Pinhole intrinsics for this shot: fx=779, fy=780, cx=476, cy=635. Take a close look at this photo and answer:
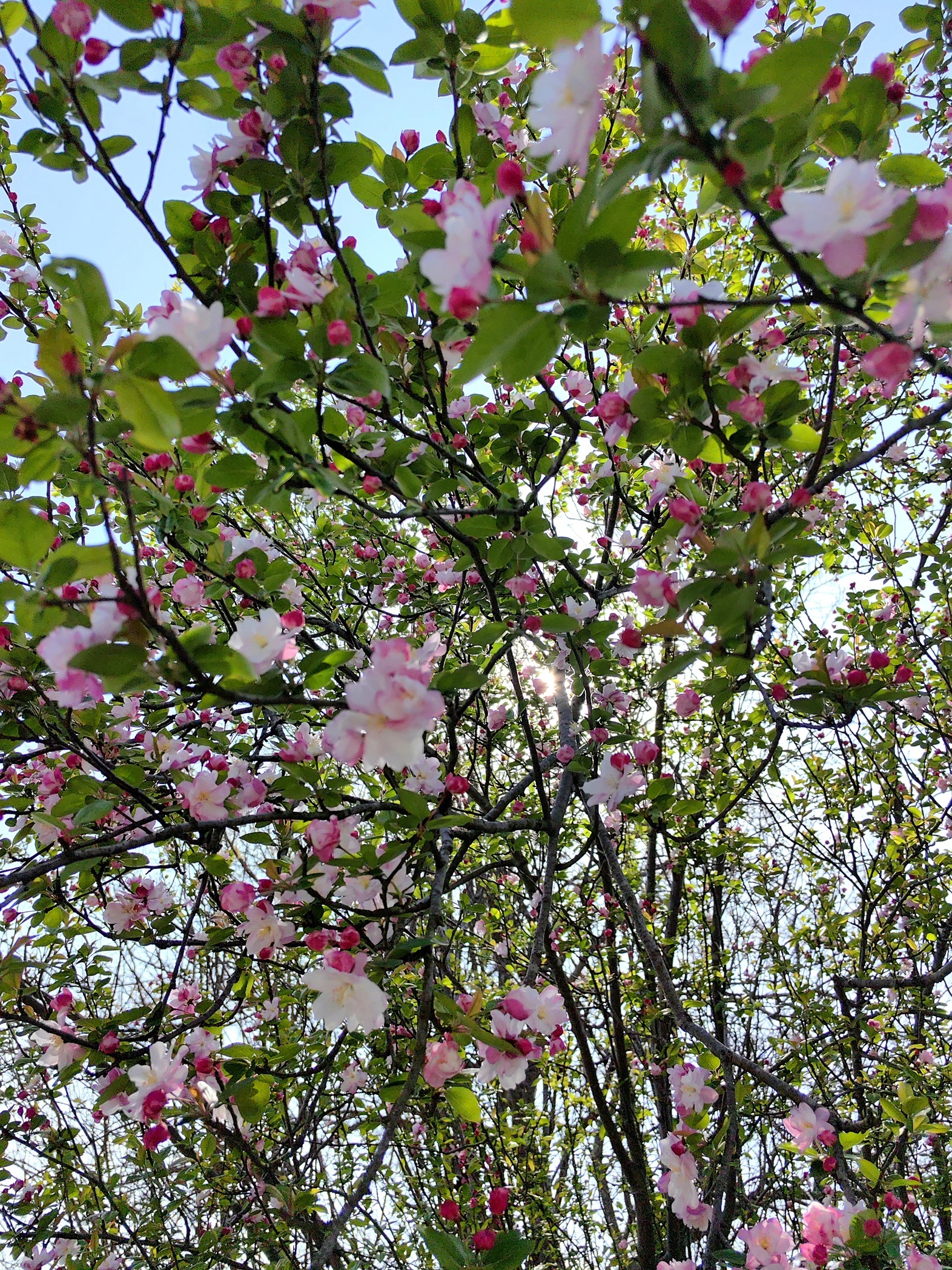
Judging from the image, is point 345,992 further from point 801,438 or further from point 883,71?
point 883,71

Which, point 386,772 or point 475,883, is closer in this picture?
point 386,772

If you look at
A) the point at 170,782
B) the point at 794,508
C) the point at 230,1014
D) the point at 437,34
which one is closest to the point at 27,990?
the point at 230,1014

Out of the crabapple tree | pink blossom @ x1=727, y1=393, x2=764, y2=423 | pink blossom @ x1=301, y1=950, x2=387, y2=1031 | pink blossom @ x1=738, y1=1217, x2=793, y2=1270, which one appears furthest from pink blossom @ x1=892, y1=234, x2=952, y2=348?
pink blossom @ x1=738, y1=1217, x2=793, y2=1270

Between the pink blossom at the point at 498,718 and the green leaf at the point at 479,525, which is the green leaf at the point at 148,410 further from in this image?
Answer: the pink blossom at the point at 498,718

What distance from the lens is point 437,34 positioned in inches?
47.6

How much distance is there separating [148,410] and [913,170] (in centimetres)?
104

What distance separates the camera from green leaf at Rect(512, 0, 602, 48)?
73 centimetres

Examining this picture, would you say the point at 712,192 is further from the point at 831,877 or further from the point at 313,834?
the point at 831,877

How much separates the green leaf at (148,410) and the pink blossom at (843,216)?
63cm

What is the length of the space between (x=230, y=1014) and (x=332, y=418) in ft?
4.73

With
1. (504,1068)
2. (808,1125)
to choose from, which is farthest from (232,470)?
(808,1125)

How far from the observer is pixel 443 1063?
4.04 feet

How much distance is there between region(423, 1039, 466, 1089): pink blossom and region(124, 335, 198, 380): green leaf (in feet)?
3.41

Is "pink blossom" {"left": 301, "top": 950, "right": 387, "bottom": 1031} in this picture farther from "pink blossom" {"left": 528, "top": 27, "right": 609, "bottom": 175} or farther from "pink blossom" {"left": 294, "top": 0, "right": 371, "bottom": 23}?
"pink blossom" {"left": 294, "top": 0, "right": 371, "bottom": 23}
